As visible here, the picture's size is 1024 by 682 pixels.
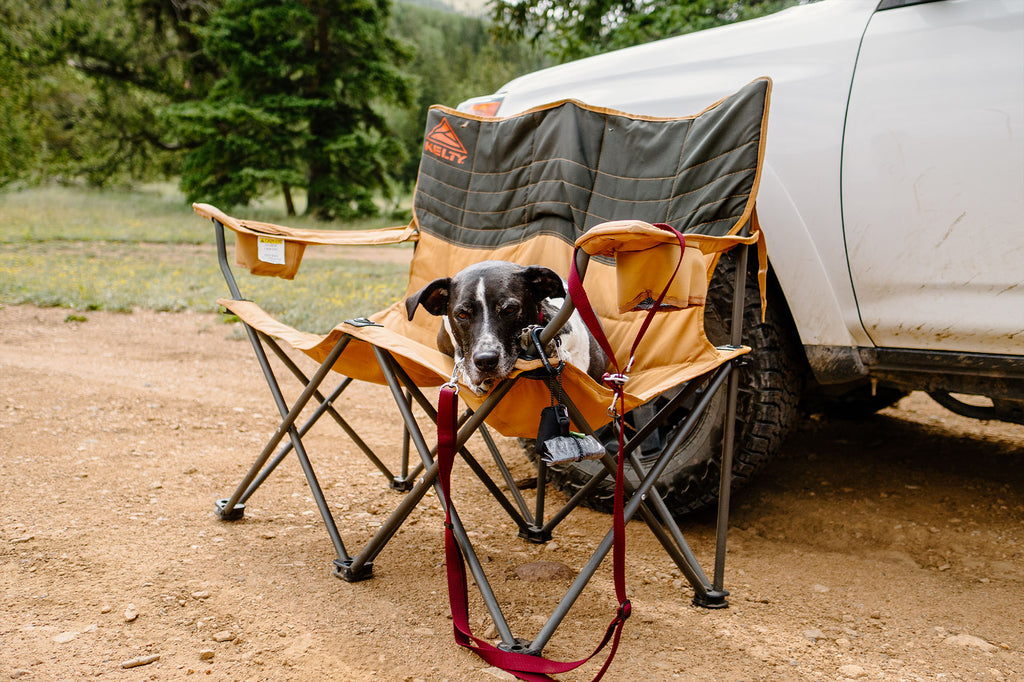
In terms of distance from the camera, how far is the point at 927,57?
2.09 meters

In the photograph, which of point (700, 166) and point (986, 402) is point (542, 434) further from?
point (986, 402)

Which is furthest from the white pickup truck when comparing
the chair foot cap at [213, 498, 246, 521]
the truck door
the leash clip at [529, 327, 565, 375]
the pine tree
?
the pine tree

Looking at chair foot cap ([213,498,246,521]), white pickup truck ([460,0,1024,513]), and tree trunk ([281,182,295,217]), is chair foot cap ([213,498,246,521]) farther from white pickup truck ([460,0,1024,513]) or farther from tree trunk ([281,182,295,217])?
tree trunk ([281,182,295,217])

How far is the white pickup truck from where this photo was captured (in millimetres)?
2020

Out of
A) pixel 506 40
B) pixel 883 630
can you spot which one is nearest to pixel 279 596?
pixel 883 630

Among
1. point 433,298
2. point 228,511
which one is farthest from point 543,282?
point 228,511

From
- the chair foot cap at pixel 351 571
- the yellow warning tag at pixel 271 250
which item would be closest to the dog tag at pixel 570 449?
the chair foot cap at pixel 351 571

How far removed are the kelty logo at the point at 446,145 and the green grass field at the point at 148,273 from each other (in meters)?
2.71

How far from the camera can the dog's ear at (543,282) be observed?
2.11m

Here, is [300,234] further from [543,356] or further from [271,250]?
A: [543,356]

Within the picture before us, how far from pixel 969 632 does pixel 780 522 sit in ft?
2.48

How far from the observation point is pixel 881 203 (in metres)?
2.18

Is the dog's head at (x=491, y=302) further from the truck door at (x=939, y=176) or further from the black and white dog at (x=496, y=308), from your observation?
the truck door at (x=939, y=176)

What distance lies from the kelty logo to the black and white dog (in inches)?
29.3
